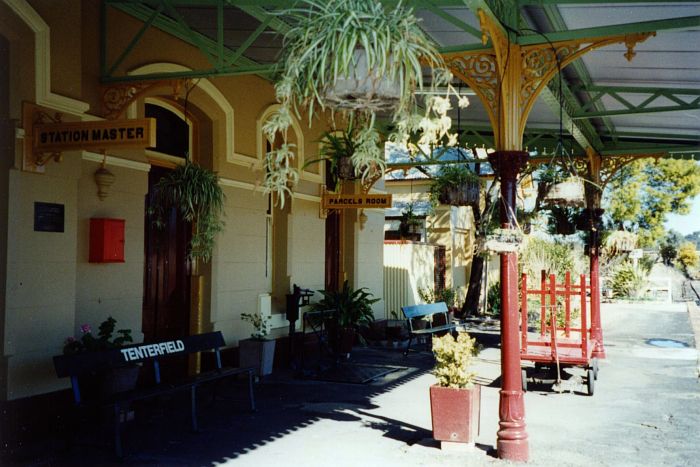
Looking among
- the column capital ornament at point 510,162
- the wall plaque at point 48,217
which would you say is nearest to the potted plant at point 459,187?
the column capital ornament at point 510,162

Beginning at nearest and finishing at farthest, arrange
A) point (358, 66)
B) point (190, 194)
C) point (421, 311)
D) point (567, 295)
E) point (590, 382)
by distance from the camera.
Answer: point (358, 66), point (190, 194), point (590, 382), point (567, 295), point (421, 311)

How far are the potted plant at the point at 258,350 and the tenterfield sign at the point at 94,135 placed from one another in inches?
155

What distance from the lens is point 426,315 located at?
12898 mm

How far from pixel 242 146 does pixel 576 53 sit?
193 inches

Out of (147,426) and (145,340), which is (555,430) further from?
(145,340)

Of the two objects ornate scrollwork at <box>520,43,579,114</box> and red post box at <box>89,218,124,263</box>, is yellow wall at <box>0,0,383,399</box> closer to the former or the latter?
red post box at <box>89,218,124,263</box>

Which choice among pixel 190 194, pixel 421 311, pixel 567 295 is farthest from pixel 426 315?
pixel 190 194

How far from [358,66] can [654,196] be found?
28.6 m

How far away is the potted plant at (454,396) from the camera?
574cm

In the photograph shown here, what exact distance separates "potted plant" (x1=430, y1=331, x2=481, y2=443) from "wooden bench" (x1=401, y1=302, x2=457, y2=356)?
5.81m

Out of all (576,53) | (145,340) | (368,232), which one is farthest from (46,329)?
(368,232)

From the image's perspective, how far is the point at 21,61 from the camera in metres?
6.05

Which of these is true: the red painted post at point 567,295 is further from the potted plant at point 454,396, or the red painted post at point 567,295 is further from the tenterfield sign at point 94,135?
the tenterfield sign at point 94,135

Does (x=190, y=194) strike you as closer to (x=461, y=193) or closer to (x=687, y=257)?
(x=461, y=193)
